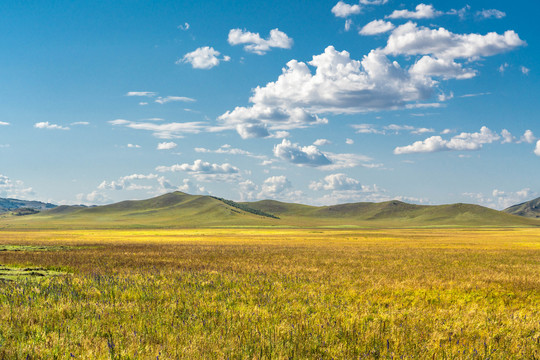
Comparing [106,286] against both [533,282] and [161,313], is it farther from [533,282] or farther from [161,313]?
[533,282]

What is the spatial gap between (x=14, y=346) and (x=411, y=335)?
8.56 metres

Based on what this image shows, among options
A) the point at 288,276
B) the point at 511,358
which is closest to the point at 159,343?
the point at 511,358

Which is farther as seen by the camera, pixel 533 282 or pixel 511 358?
pixel 533 282

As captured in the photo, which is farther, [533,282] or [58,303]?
[533,282]

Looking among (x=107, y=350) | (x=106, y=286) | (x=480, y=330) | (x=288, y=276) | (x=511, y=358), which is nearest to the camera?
(x=107, y=350)

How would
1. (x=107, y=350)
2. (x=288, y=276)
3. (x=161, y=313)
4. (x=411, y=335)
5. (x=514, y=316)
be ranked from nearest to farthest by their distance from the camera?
1. (x=107, y=350)
2. (x=411, y=335)
3. (x=161, y=313)
4. (x=514, y=316)
5. (x=288, y=276)

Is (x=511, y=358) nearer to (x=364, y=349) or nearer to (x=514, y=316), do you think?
(x=364, y=349)

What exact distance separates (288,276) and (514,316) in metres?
10.7

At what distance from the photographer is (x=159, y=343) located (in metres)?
9.12

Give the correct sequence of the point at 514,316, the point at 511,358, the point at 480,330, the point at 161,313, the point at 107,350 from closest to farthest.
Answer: the point at 107,350 < the point at 511,358 < the point at 480,330 < the point at 161,313 < the point at 514,316

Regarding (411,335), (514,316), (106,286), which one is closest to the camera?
→ (411,335)

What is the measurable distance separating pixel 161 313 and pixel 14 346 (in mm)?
3888

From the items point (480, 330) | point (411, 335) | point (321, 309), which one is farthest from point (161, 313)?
point (480, 330)

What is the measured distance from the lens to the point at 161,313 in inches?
464
